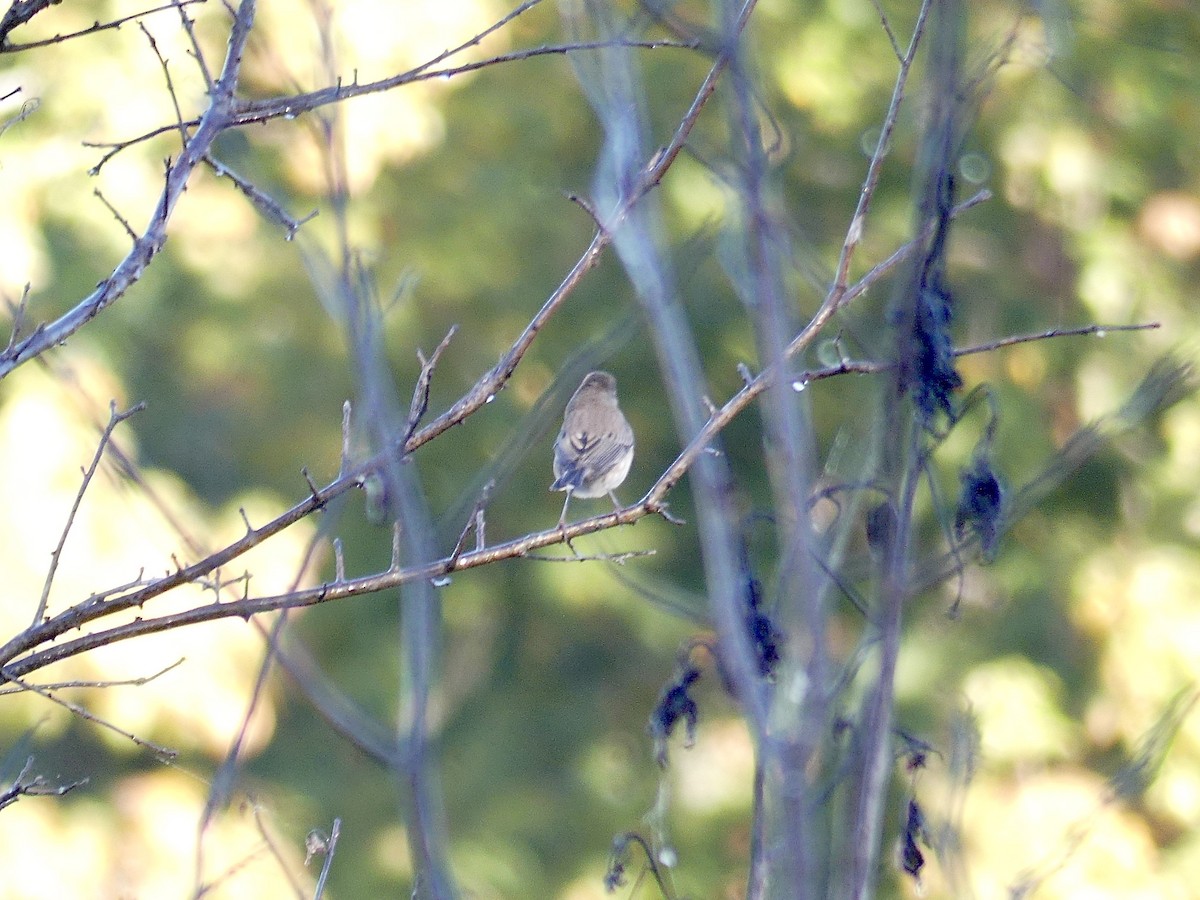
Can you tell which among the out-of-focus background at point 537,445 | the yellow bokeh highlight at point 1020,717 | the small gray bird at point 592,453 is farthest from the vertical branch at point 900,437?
the yellow bokeh highlight at point 1020,717

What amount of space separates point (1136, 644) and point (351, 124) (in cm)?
404

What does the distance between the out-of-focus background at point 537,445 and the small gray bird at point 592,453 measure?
212cm

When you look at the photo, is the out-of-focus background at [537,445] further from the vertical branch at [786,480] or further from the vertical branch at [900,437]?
the vertical branch at [786,480]

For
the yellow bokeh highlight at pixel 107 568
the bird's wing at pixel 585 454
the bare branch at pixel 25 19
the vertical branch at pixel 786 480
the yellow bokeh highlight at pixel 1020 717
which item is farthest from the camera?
the yellow bokeh highlight at pixel 1020 717

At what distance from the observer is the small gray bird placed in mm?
3463

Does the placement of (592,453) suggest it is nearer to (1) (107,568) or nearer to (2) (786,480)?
(2) (786,480)

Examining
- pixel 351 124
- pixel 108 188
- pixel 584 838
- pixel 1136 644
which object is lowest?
pixel 584 838

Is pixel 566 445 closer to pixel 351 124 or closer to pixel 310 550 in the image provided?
pixel 310 550

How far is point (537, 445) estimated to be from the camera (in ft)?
20.8


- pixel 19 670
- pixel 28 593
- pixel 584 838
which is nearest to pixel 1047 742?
pixel 584 838

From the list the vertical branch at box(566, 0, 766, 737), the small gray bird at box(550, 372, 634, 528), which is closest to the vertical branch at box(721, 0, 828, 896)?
the vertical branch at box(566, 0, 766, 737)

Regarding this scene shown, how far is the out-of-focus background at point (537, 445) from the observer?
591 centimetres

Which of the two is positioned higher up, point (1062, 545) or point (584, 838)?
point (1062, 545)

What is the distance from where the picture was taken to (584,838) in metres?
6.57
